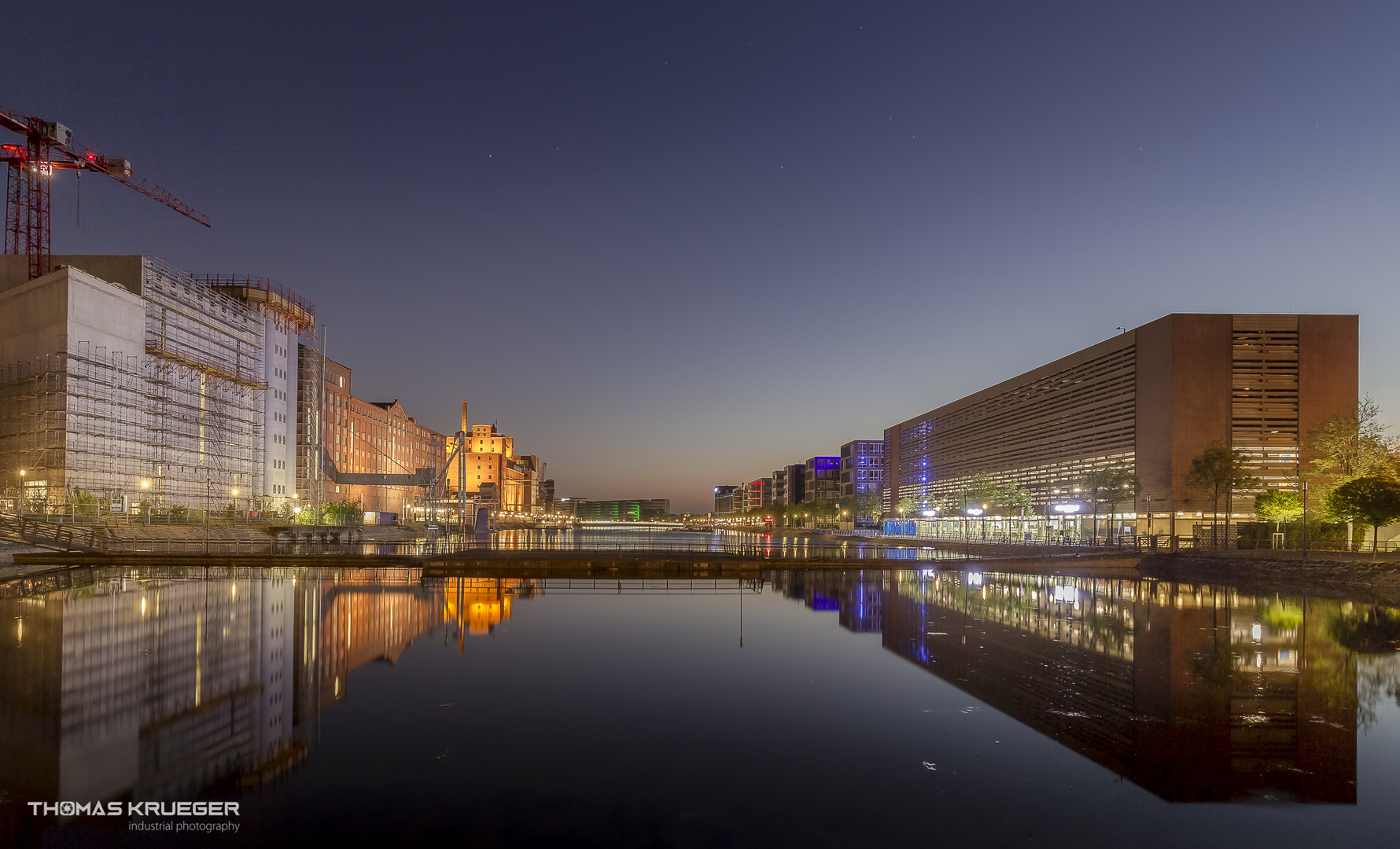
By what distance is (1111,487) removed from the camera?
234ft

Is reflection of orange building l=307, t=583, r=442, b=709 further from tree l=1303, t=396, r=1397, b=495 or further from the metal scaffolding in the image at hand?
tree l=1303, t=396, r=1397, b=495

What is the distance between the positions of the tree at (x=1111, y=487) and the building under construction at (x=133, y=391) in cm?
7630

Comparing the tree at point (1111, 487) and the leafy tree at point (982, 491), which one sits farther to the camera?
the leafy tree at point (982, 491)

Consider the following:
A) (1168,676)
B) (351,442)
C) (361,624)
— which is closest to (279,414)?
(351,442)

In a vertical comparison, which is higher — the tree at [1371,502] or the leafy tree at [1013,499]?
the tree at [1371,502]

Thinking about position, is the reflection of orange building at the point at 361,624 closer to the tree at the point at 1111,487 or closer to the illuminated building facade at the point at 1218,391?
the tree at the point at 1111,487

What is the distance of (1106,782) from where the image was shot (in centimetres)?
973

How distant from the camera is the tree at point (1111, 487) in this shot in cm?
7094

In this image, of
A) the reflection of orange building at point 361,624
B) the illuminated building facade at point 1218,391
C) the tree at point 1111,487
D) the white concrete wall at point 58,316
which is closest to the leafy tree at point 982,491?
the illuminated building facade at point 1218,391

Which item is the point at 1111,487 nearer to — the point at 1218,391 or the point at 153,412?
the point at 1218,391

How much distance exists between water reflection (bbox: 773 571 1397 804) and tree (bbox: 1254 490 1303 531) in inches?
1401

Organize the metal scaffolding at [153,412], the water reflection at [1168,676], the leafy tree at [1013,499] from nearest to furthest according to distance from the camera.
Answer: the water reflection at [1168,676], the metal scaffolding at [153,412], the leafy tree at [1013,499]

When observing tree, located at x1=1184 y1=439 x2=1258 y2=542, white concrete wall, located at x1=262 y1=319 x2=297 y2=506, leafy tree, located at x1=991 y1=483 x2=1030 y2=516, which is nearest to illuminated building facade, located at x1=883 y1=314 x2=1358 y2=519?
tree, located at x1=1184 y1=439 x2=1258 y2=542

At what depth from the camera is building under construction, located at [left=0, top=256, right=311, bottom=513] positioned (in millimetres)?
54688
